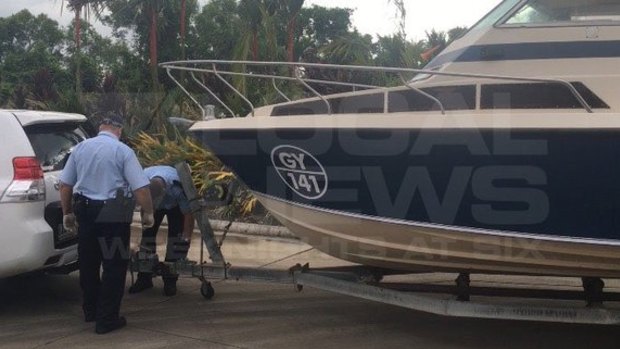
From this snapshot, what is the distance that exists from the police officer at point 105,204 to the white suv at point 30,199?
0.74ft

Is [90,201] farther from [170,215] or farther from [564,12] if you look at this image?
[564,12]

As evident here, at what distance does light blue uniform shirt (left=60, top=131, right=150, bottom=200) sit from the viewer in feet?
14.6

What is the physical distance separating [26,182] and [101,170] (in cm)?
56

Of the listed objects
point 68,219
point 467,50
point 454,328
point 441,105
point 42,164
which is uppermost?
point 467,50

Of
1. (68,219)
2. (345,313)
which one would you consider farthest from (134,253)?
(345,313)

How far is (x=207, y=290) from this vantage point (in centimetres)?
529

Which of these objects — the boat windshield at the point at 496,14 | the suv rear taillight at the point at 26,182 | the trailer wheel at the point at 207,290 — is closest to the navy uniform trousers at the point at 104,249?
the suv rear taillight at the point at 26,182

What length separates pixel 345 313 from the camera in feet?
16.5

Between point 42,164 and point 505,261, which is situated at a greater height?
point 42,164

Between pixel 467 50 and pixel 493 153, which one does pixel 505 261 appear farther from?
pixel 467 50

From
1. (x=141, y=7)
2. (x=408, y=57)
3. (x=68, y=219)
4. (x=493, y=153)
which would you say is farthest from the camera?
(x=141, y=7)

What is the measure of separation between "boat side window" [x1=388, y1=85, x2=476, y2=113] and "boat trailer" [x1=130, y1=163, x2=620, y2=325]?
3.57 feet

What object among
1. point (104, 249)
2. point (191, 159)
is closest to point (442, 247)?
point (104, 249)

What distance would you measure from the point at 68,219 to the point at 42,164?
0.66 m
